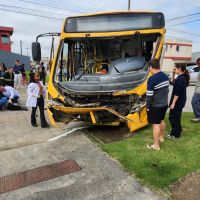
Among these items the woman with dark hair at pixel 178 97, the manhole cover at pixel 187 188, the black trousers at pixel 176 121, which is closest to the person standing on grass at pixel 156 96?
the woman with dark hair at pixel 178 97

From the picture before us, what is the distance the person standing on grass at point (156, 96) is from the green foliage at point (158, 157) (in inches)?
14.5

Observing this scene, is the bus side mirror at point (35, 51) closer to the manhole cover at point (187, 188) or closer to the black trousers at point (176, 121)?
the black trousers at point (176, 121)

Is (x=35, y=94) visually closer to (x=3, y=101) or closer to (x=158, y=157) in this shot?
(x=3, y=101)

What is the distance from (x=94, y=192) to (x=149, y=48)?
5124mm

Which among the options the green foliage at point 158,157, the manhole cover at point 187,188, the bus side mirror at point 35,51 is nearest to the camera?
the manhole cover at point 187,188

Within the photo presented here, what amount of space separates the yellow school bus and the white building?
43938 millimetres

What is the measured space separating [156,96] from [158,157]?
1.15m

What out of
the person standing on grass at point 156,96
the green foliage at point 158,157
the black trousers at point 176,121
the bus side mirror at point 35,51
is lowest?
the green foliage at point 158,157

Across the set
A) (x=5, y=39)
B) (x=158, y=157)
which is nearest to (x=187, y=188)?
(x=158, y=157)

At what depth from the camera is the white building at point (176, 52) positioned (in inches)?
2057

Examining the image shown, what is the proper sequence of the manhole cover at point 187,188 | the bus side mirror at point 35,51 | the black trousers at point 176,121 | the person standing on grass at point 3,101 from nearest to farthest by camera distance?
the manhole cover at point 187,188 < the black trousers at point 176,121 < the bus side mirror at point 35,51 < the person standing on grass at point 3,101

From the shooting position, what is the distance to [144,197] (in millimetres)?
4180

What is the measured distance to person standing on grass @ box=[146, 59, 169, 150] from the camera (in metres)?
5.69

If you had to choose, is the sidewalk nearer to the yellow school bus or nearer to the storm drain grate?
the storm drain grate
